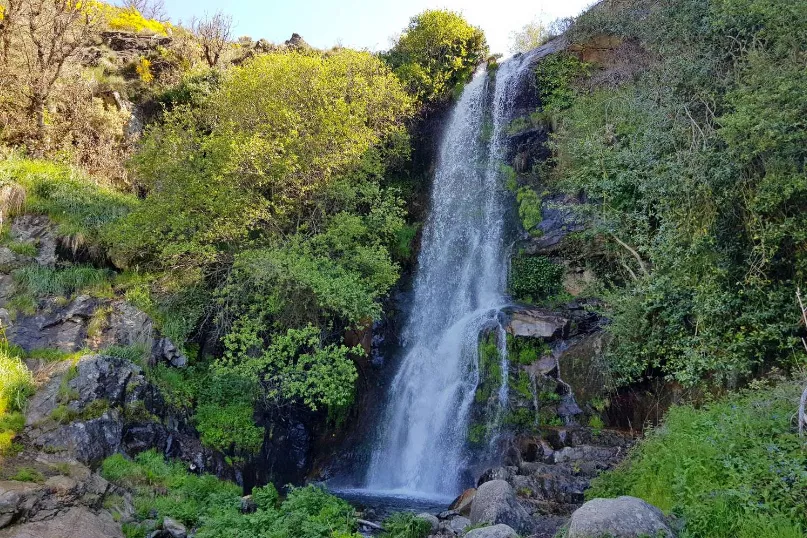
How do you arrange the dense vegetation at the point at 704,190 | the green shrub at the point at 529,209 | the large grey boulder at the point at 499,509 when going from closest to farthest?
the large grey boulder at the point at 499,509 → the dense vegetation at the point at 704,190 → the green shrub at the point at 529,209

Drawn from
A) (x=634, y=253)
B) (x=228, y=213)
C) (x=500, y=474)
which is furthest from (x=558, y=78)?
(x=500, y=474)

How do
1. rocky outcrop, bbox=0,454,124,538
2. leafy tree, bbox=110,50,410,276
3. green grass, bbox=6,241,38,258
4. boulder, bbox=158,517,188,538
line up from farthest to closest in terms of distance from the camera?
1. leafy tree, bbox=110,50,410,276
2. green grass, bbox=6,241,38,258
3. boulder, bbox=158,517,188,538
4. rocky outcrop, bbox=0,454,124,538

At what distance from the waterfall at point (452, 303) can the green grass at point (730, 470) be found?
197 inches

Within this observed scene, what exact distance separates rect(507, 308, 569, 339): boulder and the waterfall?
547 mm

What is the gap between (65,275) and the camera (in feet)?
37.1

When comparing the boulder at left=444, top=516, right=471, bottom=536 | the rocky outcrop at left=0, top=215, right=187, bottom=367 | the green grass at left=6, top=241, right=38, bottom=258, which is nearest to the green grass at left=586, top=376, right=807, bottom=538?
the boulder at left=444, top=516, right=471, bottom=536

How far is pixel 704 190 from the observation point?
371 inches

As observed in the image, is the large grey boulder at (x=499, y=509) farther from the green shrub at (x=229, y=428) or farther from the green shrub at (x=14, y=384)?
the green shrub at (x=14, y=384)

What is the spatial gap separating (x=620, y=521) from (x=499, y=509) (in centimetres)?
261

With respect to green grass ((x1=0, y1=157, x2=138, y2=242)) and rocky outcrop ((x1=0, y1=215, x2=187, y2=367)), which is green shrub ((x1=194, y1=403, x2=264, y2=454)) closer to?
rocky outcrop ((x1=0, y1=215, x2=187, y2=367))

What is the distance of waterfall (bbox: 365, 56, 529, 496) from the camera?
1212 cm

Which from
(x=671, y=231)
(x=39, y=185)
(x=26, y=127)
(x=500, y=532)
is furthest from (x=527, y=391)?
(x=26, y=127)

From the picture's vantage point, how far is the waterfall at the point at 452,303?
12.1 m

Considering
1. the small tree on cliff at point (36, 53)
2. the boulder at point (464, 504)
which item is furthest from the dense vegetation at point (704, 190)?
the small tree on cliff at point (36, 53)
